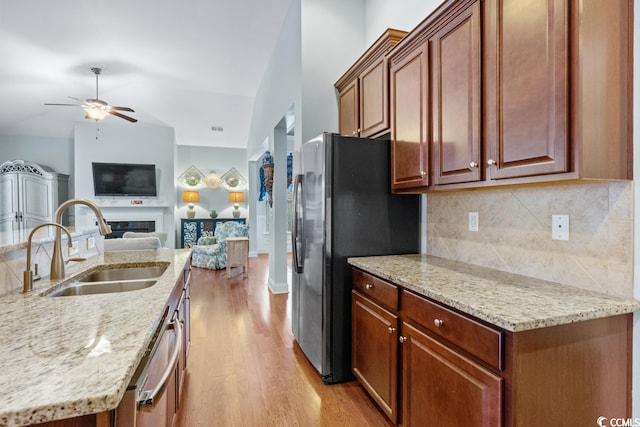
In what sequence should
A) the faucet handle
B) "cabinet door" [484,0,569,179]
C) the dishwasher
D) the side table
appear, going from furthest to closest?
the side table → the faucet handle → "cabinet door" [484,0,569,179] → the dishwasher

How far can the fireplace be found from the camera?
6969mm

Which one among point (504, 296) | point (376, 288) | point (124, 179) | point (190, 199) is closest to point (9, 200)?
point (124, 179)

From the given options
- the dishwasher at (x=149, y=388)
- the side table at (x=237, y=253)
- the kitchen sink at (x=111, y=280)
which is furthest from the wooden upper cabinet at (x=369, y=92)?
the side table at (x=237, y=253)

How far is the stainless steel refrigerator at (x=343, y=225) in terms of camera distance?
2219mm

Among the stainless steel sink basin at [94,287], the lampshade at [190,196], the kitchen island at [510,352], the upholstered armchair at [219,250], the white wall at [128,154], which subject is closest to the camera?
the kitchen island at [510,352]

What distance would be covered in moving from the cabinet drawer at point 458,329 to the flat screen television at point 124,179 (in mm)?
7038

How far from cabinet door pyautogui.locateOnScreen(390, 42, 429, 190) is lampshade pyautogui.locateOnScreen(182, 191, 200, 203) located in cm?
704

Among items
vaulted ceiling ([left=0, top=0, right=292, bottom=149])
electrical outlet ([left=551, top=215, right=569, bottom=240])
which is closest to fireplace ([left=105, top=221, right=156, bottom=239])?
vaulted ceiling ([left=0, top=0, right=292, bottom=149])

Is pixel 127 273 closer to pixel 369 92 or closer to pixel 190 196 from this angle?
pixel 369 92

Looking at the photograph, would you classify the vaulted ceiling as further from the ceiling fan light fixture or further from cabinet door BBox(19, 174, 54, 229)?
cabinet door BBox(19, 174, 54, 229)

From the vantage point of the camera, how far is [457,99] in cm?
166

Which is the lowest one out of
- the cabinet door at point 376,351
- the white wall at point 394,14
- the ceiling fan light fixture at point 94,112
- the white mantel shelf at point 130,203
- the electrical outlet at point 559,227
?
the cabinet door at point 376,351

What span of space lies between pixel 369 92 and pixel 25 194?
745cm

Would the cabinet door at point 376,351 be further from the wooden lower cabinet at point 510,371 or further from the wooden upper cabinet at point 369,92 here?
the wooden upper cabinet at point 369,92
